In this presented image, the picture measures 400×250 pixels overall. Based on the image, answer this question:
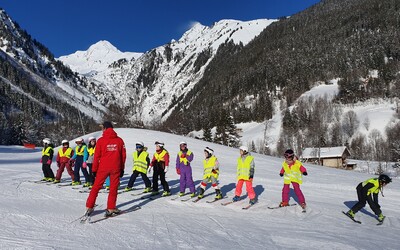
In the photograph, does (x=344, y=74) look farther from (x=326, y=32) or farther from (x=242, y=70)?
(x=242, y=70)

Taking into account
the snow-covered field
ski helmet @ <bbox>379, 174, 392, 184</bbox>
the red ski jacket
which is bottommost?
the snow-covered field

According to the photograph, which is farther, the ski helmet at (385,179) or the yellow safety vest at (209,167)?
the yellow safety vest at (209,167)

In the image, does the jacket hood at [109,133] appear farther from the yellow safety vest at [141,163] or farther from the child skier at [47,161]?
the child skier at [47,161]

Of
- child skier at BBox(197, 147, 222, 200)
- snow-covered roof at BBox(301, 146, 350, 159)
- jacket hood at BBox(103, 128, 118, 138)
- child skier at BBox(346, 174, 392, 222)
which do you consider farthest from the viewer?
snow-covered roof at BBox(301, 146, 350, 159)

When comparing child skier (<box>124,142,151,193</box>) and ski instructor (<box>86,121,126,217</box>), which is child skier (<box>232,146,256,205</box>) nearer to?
child skier (<box>124,142,151,193</box>)

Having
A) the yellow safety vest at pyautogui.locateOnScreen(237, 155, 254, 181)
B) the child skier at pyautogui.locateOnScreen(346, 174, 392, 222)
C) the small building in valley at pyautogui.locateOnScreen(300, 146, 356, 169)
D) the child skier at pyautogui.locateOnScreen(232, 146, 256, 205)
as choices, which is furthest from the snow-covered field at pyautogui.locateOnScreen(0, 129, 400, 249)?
the small building in valley at pyautogui.locateOnScreen(300, 146, 356, 169)

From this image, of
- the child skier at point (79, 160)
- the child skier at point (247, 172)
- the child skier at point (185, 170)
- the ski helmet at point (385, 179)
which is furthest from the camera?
the child skier at point (79, 160)

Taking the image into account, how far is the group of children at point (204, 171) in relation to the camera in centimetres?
968

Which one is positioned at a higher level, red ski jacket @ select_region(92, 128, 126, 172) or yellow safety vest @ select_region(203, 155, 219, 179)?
red ski jacket @ select_region(92, 128, 126, 172)

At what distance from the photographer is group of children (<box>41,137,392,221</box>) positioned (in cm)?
968

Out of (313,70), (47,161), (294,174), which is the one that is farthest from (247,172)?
(313,70)

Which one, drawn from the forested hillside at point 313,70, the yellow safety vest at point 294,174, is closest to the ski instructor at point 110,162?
the yellow safety vest at point 294,174

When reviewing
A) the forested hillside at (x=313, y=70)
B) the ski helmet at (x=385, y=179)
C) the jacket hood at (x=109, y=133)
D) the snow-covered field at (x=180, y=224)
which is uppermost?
the forested hillside at (x=313, y=70)

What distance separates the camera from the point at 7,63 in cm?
19800
